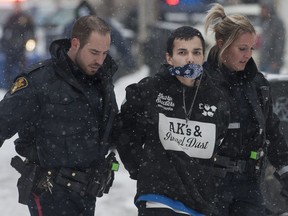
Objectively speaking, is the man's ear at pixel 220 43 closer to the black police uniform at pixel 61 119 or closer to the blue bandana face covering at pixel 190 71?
the blue bandana face covering at pixel 190 71

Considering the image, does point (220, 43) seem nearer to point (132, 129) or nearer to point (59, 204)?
point (132, 129)

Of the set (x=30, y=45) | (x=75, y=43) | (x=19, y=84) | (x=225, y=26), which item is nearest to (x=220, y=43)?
(x=225, y=26)

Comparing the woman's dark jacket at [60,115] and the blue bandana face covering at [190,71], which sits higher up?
the blue bandana face covering at [190,71]

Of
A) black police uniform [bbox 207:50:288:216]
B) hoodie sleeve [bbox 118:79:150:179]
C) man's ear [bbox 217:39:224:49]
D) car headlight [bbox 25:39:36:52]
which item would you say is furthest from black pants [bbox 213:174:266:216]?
car headlight [bbox 25:39:36:52]

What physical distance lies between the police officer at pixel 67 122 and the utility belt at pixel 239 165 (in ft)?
2.45

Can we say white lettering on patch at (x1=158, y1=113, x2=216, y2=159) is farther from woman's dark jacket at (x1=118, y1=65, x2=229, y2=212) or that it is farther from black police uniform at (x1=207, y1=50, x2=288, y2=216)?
black police uniform at (x1=207, y1=50, x2=288, y2=216)

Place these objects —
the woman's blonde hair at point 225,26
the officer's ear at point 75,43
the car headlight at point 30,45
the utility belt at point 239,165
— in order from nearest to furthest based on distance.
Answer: the officer's ear at point 75,43 → the utility belt at point 239,165 → the woman's blonde hair at point 225,26 → the car headlight at point 30,45

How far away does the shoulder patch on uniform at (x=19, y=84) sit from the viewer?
4.41 meters

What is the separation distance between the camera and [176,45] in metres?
4.51

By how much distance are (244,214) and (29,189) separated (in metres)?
1.39

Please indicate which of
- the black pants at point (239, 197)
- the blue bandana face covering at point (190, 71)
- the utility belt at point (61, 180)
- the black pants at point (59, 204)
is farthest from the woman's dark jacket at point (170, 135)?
the black pants at point (239, 197)

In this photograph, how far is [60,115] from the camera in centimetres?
447

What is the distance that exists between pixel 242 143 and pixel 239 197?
1.14ft

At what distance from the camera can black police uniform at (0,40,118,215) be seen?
442cm
